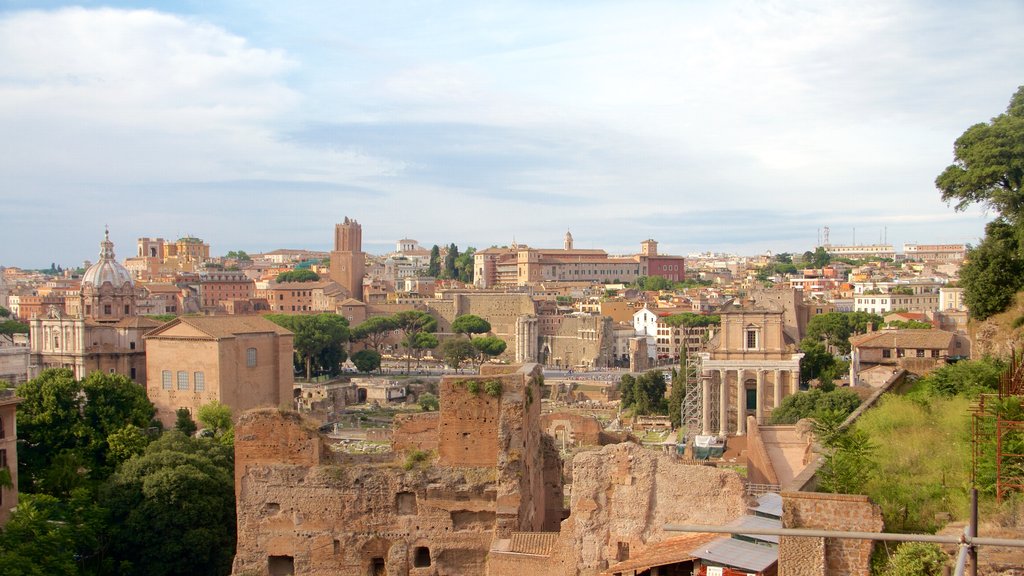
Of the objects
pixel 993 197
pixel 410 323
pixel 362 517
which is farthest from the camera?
pixel 410 323

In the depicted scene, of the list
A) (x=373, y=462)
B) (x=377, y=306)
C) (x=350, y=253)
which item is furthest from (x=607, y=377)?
(x=373, y=462)

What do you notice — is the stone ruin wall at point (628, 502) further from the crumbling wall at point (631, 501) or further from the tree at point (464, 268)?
the tree at point (464, 268)

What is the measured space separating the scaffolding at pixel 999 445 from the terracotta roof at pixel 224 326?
111 ft

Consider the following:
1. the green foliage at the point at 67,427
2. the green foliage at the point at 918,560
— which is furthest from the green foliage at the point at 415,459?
the green foliage at the point at 67,427

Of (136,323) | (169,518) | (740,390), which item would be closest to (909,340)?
(740,390)

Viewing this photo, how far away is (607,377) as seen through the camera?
75.4m

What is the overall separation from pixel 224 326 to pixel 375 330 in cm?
4439

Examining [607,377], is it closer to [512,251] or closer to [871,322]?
[871,322]

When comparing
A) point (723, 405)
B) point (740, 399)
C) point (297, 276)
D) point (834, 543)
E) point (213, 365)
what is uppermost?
point (297, 276)

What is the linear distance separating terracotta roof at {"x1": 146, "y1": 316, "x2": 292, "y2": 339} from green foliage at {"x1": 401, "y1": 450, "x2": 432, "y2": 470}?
24976 millimetres

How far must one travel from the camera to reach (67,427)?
88.0 feet

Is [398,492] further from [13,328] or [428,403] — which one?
[13,328]

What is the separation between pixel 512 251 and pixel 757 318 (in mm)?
98789

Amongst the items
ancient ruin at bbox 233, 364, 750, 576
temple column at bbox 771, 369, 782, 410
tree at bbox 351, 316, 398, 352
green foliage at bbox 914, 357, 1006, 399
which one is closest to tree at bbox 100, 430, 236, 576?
ancient ruin at bbox 233, 364, 750, 576
